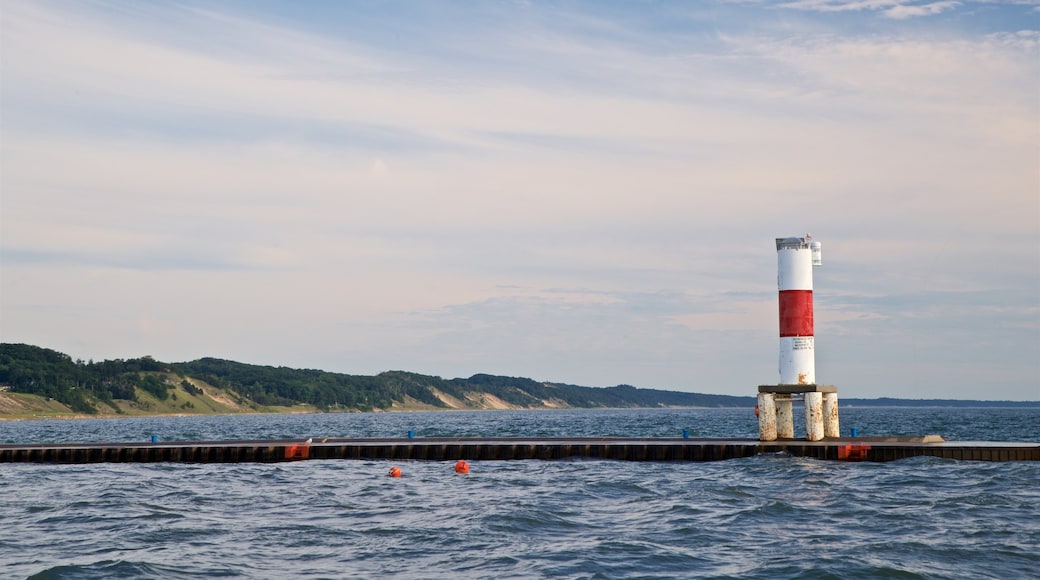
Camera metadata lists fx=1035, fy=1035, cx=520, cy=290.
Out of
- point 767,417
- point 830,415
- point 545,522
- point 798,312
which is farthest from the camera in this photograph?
point 830,415

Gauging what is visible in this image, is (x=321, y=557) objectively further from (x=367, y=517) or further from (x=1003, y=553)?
(x=1003, y=553)

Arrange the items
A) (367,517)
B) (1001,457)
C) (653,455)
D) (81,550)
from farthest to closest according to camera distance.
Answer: (653,455)
(1001,457)
(367,517)
(81,550)

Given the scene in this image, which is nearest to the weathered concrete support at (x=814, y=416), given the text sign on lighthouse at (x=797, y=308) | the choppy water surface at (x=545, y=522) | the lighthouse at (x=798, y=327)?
the lighthouse at (x=798, y=327)

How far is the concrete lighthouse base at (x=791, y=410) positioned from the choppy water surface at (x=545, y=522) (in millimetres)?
1938

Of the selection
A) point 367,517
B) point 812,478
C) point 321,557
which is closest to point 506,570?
point 321,557

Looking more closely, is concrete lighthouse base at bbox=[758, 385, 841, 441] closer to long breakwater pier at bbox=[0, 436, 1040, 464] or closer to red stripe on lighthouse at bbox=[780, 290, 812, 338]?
long breakwater pier at bbox=[0, 436, 1040, 464]

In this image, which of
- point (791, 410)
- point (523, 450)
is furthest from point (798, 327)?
point (523, 450)

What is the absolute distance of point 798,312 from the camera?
37.8 meters

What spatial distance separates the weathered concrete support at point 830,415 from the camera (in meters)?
39.5

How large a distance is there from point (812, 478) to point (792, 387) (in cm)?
563

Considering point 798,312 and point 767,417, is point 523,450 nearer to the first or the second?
point 767,417

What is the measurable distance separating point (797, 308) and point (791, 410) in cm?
398

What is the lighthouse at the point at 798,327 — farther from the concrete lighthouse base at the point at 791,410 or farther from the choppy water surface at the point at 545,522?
the choppy water surface at the point at 545,522

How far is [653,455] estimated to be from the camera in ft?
132
